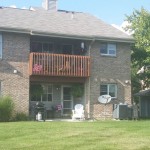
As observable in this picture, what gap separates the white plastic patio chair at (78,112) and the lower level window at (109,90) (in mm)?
2222

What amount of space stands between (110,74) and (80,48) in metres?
2.89

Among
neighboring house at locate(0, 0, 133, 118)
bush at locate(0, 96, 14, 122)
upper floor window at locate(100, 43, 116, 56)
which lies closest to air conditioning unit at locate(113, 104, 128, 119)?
neighboring house at locate(0, 0, 133, 118)

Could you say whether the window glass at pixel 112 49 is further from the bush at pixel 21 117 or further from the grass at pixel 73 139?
the grass at pixel 73 139

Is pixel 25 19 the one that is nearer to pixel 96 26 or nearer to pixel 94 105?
pixel 96 26

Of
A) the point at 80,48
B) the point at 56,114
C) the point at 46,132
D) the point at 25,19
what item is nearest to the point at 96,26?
the point at 80,48

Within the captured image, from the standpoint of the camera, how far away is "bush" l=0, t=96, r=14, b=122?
2431 cm

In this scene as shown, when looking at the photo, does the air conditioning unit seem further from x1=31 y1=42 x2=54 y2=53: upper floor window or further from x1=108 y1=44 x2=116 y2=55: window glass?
x1=31 y1=42 x2=54 y2=53: upper floor window

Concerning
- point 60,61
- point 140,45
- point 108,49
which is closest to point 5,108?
point 60,61

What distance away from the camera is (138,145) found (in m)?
13.5

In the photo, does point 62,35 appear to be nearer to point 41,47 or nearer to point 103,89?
point 41,47

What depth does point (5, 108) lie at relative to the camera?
24406mm

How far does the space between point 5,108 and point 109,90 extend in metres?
7.93

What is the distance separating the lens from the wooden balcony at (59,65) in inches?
1033

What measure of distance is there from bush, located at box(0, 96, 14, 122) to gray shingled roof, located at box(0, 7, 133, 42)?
14.9 ft
